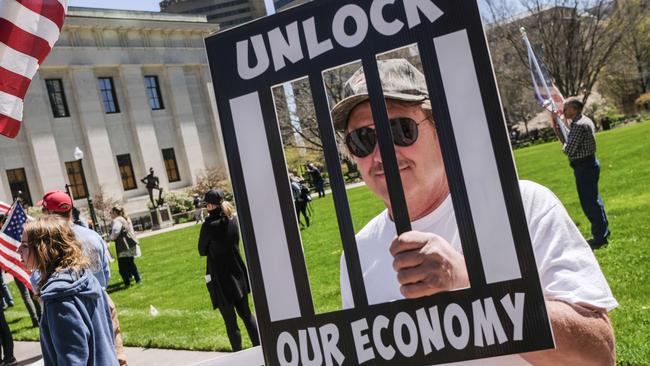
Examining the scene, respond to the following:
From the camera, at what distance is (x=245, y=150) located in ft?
5.04

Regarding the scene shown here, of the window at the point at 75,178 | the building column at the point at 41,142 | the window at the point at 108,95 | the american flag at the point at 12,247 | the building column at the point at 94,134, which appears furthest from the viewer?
the window at the point at 108,95

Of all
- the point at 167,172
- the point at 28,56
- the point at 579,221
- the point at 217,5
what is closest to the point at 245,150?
the point at 28,56

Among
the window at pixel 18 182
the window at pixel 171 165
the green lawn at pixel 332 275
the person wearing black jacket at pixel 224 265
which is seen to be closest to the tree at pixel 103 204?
the window at pixel 18 182

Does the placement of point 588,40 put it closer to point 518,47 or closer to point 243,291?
point 518,47

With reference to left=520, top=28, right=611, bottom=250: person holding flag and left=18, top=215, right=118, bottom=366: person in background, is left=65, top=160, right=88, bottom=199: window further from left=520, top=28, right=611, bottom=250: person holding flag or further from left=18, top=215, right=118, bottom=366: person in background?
left=18, top=215, right=118, bottom=366: person in background

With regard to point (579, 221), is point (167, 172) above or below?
above

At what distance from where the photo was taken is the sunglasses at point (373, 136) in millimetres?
1434

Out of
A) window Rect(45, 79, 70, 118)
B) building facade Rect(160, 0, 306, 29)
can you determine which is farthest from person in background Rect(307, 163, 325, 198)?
building facade Rect(160, 0, 306, 29)

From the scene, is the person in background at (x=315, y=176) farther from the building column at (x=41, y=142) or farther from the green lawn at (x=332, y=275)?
the building column at (x=41, y=142)

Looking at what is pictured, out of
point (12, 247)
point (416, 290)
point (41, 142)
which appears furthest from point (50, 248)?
point (41, 142)

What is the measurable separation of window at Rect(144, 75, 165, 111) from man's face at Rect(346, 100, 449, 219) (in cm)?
4353

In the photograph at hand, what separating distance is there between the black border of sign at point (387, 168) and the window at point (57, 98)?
4034cm

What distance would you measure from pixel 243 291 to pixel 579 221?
5423 mm

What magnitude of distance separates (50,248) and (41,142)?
1443 inches
